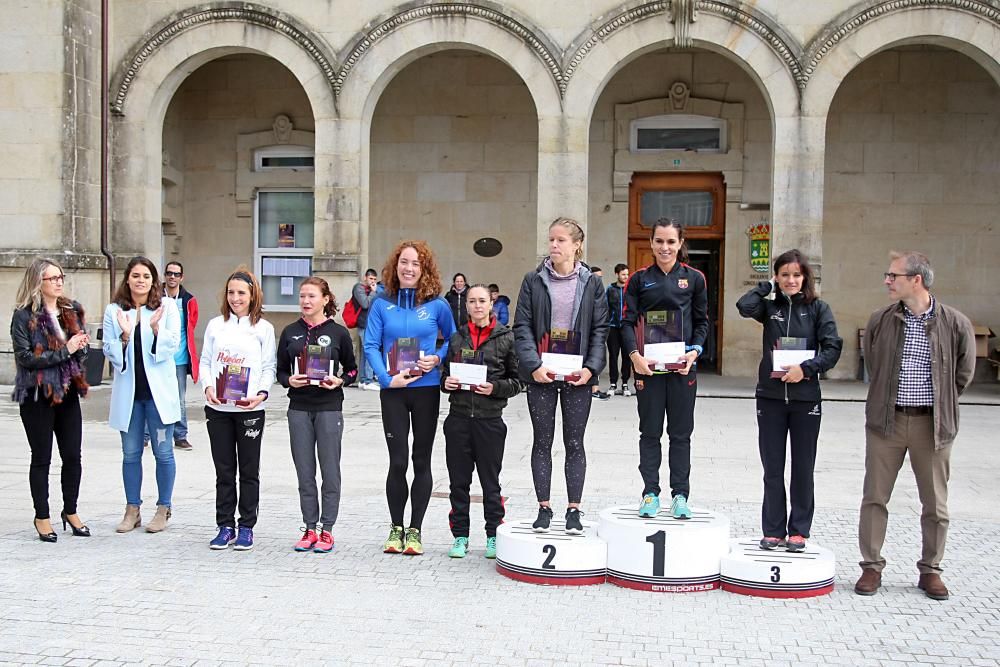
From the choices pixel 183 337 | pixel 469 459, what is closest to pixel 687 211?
pixel 183 337

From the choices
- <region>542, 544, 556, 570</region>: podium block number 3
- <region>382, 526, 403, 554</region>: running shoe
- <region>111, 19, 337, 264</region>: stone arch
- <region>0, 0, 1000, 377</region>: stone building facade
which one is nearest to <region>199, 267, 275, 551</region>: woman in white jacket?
<region>382, 526, 403, 554</region>: running shoe

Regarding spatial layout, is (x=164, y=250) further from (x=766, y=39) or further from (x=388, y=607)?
(x=388, y=607)

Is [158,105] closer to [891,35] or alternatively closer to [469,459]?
[891,35]

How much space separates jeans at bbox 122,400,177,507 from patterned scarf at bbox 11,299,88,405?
41 centimetres

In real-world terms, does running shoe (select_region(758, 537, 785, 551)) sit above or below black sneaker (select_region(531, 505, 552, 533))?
below

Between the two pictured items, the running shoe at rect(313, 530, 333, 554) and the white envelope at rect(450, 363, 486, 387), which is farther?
the running shoe at rect(313, 530, 333, 554)

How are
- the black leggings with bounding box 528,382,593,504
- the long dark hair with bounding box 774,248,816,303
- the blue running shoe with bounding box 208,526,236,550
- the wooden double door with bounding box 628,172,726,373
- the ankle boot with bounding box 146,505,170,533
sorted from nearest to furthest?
the long dark hair with bounding box 774,248,816,303, the black leggings with bounding box 528,382,593,504, the blue running shoe with bounding box 208,526,236,550, the ankle boot with bounding box 146,505,170,533, the wooden double door with bounding box 628,172,726,373

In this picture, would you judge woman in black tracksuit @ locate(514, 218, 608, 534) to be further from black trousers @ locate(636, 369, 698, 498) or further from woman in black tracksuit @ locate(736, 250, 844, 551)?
woman in black tracksuit @ locate(736, 250, 844, 551)

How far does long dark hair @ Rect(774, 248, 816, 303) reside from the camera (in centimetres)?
640

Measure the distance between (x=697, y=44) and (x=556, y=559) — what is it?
11.0 meters

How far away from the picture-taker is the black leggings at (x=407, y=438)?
6.79 metres

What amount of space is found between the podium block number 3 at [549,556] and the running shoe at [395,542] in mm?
1135

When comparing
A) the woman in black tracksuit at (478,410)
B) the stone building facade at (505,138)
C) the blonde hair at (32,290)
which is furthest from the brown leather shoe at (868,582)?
the stone building facade at (505,138)

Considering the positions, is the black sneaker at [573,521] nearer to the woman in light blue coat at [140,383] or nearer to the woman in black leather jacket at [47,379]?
the woman in light blue coat at [140,383]
